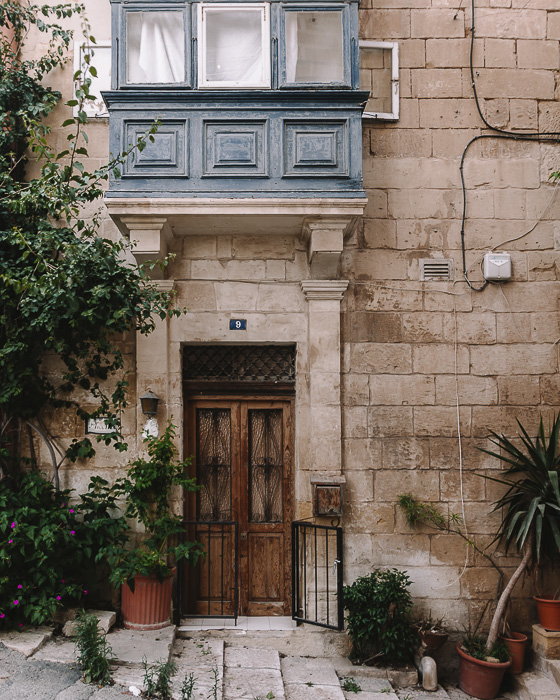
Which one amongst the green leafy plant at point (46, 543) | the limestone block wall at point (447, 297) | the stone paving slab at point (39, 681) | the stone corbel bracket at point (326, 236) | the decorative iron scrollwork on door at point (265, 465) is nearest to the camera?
the stone paving slab at point (39, 681)

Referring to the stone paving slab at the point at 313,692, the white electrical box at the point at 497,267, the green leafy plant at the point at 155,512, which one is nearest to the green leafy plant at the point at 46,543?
the green leafy plant at the point at 155,512

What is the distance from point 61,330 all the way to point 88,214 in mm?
1271

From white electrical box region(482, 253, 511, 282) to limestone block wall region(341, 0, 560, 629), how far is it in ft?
0.35

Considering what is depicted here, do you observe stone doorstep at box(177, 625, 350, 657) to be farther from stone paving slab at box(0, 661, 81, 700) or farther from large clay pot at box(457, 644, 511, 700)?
stone paving slab at box(0, 661, 81, 700)

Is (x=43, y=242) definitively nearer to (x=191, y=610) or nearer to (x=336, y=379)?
(x=336, y=379)

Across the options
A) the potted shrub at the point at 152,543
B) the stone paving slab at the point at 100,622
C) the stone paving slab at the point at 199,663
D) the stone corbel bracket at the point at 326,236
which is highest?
the stone corbel bracket at the point at 326,236

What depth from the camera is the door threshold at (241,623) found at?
575 cm

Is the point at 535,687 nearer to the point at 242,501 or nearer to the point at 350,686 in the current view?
the point at 350,686

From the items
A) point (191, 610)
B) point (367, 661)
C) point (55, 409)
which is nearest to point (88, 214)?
point (55, 409)

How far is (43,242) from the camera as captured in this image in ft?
17.0

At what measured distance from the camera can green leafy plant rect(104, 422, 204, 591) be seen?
5.33 metres

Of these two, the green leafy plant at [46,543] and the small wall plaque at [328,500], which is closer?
the green leafy plant at [46,543]

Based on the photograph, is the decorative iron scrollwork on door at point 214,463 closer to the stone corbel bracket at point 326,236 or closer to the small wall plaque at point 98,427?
the small wall plaque at point 98,427

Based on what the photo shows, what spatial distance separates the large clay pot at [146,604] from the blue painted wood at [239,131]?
345cm
